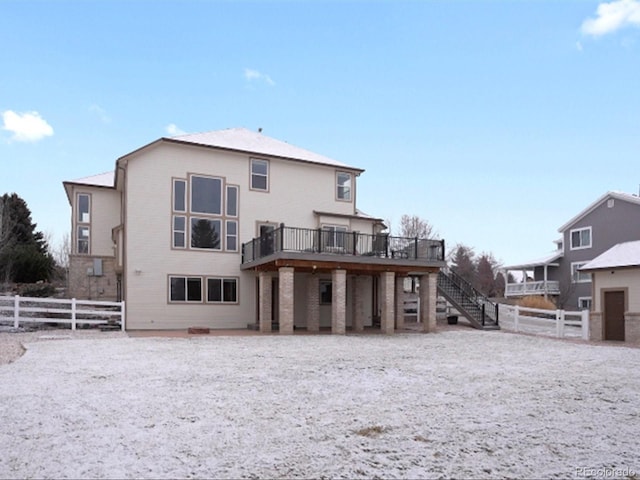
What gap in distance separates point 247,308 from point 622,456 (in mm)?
18068

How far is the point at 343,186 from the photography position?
24.9m

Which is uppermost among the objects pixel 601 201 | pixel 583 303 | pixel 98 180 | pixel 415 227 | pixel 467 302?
pixel 98 180

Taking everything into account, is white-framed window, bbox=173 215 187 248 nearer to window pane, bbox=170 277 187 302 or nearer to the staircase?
window pane, bbox=170 277 187 302

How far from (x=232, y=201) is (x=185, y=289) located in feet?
14.6

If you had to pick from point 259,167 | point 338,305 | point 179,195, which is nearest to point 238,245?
point 179,195

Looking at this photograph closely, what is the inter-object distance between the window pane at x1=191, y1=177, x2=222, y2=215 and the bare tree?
3129 cm

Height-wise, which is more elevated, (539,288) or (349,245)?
(349,245)

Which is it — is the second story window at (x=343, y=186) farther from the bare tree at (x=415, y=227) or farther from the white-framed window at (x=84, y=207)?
the bare tree at (x=415, y=227)

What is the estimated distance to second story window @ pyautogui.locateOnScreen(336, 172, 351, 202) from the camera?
971 inches

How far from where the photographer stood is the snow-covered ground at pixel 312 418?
15.6 ft

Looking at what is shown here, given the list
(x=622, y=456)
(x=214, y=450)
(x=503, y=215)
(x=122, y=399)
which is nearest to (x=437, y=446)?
(x=622, y=456)

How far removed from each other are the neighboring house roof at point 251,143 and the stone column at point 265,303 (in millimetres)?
6196

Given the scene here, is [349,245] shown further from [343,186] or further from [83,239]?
[83,239]

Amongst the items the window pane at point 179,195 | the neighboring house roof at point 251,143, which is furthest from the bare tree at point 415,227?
the window pane at point 179,195
